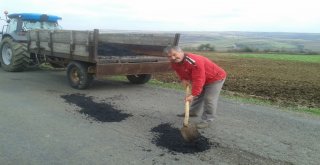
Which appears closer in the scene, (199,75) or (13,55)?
(199,75)

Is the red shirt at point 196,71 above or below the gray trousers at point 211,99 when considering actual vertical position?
above

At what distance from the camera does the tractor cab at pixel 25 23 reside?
12.5 meters

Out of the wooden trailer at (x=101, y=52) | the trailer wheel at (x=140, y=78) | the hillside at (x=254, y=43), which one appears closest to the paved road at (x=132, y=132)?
the wooden trailer at (x=101, y=52)

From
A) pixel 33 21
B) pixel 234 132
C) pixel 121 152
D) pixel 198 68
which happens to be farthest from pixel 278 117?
pixel 33 21

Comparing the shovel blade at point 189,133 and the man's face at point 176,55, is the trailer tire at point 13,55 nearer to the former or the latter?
the man's face at point 176,55

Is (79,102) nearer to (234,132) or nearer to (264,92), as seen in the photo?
(234,132)

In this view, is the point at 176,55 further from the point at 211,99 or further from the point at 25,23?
the point at 25,23

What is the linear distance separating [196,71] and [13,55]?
8071 mm

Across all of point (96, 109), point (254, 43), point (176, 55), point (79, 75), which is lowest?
point (254, 43)

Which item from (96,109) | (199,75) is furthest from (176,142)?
(96,109)

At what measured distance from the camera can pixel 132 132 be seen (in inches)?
226

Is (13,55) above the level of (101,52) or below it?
below

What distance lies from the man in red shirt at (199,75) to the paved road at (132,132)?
36 centimetres

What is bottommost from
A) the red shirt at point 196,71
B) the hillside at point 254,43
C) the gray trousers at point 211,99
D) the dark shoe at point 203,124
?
the hillside at point 254,43
